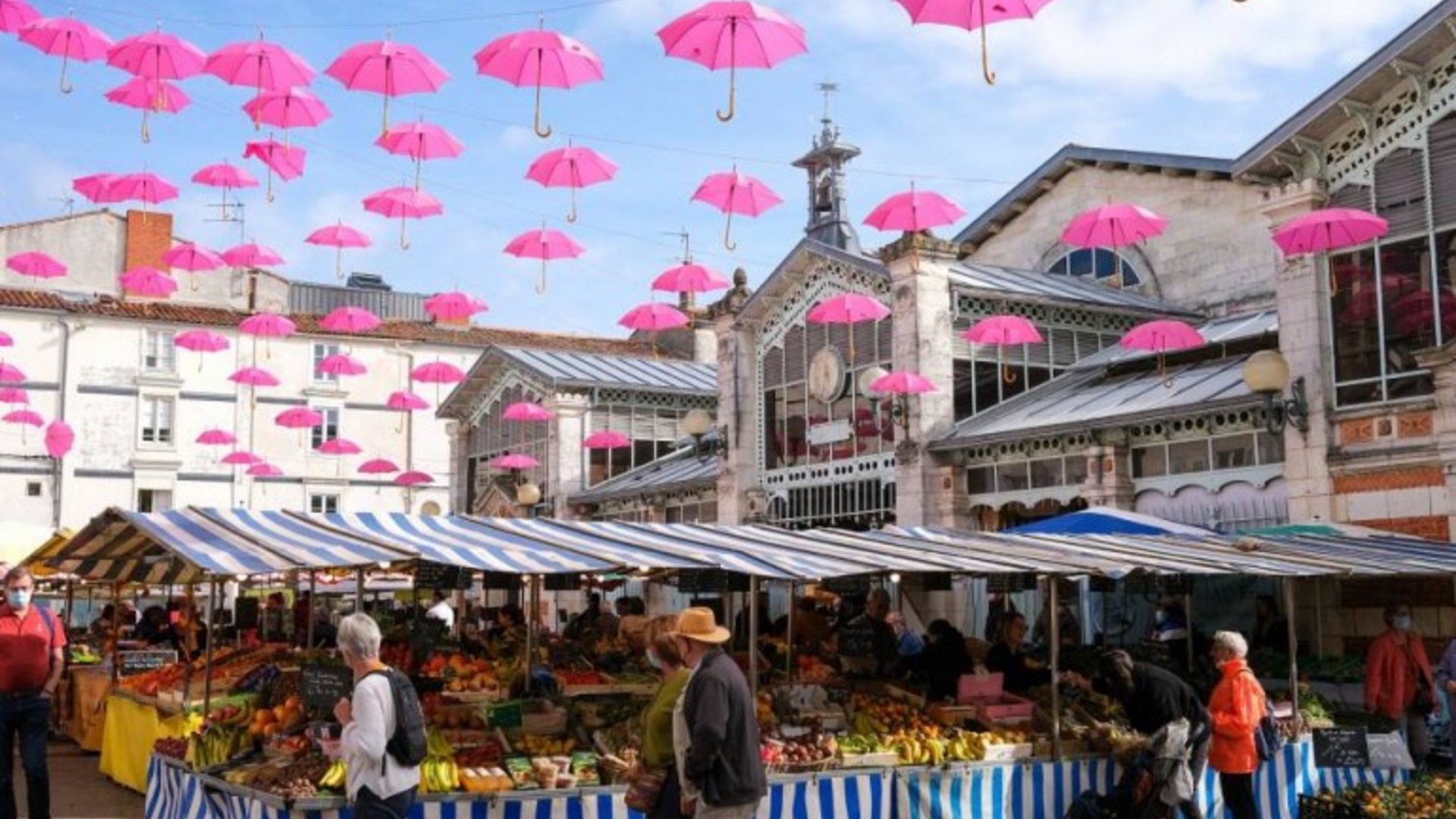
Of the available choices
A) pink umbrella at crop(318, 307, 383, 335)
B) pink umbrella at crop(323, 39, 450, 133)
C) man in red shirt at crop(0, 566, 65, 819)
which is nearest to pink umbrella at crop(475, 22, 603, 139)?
pink umbrella at crop(323, 39, 450, 133)

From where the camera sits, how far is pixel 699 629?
7.11 m

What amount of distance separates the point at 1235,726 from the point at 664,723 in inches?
186

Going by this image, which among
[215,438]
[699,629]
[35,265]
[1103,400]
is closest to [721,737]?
[699,629]

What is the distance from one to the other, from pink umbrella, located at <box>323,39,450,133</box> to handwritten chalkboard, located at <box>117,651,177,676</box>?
634 centimetres

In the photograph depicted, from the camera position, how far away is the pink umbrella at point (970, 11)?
11.0m

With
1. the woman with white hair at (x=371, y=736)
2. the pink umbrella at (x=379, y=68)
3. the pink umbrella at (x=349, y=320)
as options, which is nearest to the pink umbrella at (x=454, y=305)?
the pink umbrella at (x=349, y=320)

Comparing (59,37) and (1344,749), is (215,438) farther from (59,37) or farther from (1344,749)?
(1344,749)

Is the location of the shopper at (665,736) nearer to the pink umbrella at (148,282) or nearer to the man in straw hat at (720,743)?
the man in straw hat at (720,743)

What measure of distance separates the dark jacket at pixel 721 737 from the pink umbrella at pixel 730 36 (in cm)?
704

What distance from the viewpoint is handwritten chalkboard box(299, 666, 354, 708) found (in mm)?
8438

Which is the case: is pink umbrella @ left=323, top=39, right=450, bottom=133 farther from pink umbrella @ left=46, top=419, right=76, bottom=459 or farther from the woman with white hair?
pink umbrella @ left=46, top=419, right=76, bottom=459

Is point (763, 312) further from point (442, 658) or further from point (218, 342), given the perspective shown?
point (442, 658)

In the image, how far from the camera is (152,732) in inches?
488

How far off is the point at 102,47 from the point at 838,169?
2993 centimetres
